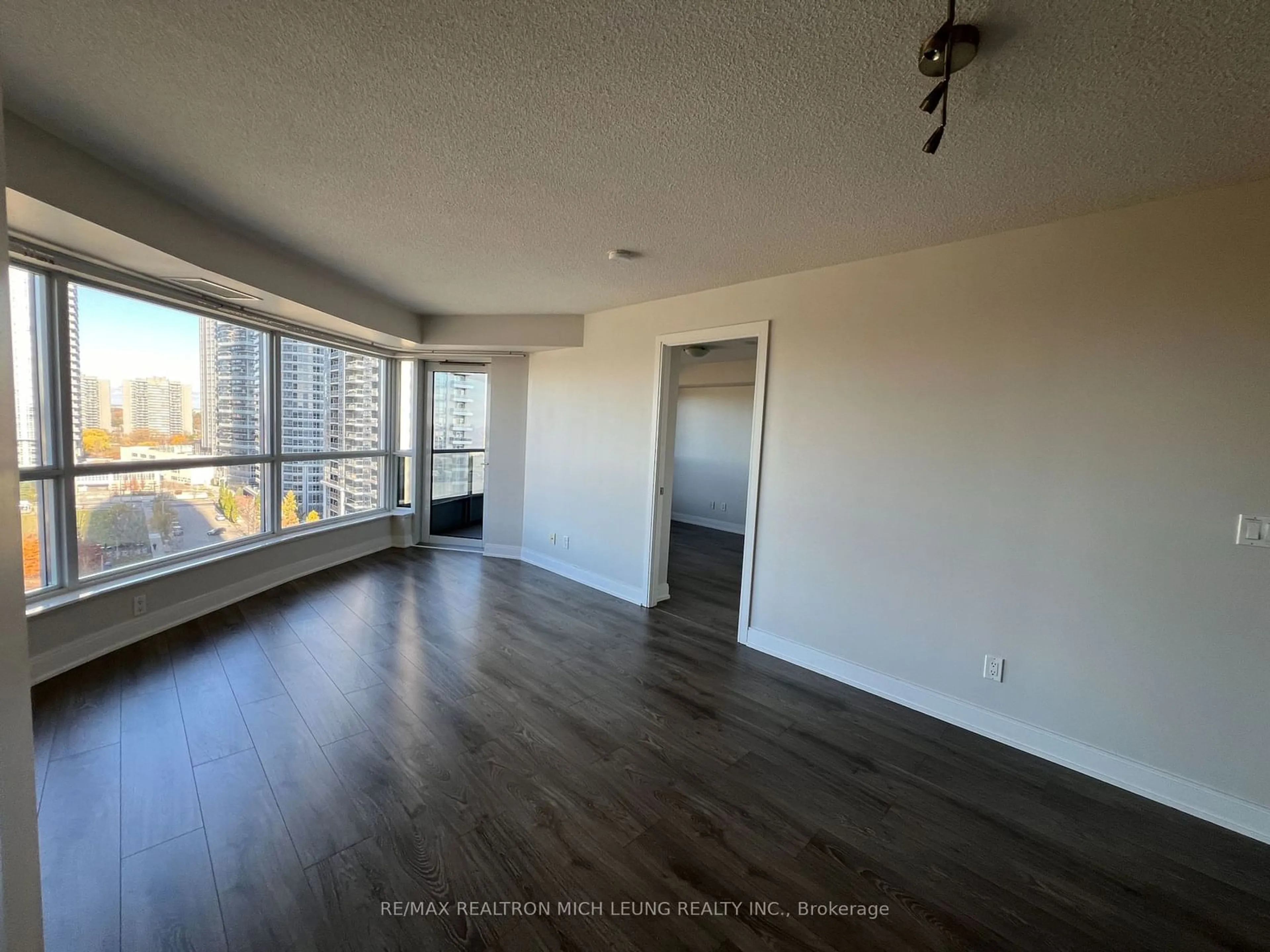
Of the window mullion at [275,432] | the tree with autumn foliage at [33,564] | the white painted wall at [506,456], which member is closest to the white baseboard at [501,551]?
the white painted wall at [506,456]

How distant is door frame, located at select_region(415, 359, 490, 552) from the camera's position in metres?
5.17

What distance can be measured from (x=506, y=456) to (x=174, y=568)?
2.67m

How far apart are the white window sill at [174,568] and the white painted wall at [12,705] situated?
200 centimetres

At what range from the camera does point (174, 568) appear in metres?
3.18

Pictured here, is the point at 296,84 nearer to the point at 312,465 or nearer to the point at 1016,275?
the point at 1016,275

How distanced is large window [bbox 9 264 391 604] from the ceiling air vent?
0.24m

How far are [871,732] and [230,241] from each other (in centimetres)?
434

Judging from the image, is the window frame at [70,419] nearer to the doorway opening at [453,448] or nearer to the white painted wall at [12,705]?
the doorway opening at [453,448]

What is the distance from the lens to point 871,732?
2.38 m

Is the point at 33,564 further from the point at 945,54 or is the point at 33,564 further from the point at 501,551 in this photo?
the point at 945,54

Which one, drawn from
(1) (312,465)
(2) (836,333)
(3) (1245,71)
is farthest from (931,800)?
(1) (312,465)

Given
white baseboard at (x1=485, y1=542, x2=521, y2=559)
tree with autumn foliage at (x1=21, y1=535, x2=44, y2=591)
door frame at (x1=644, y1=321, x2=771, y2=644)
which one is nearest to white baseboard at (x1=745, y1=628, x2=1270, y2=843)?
door frame at (x1=644, y1=321, x2=771, y2=644)

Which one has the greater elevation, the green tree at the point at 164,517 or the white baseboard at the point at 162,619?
the green tree at the point at 164,517

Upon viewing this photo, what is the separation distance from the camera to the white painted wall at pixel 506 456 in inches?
197
